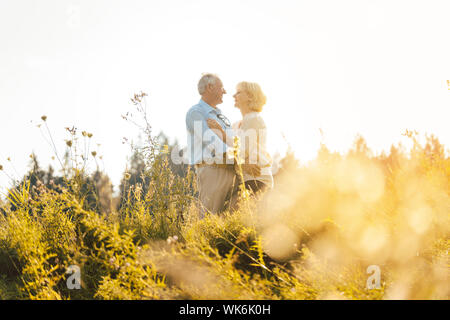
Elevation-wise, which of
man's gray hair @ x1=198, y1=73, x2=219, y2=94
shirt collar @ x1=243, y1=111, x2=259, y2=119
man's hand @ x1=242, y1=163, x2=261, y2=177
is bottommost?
man's hand @ x1=242, y1=163, x2=261, y2=177

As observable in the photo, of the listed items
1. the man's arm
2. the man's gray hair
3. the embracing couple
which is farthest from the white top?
the man's gray hair

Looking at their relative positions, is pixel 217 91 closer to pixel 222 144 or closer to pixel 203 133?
pixel 203 133

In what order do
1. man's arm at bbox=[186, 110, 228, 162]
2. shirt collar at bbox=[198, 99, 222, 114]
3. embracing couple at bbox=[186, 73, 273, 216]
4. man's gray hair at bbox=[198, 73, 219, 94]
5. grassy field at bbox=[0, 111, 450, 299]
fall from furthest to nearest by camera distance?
1. man's gray hair at bbox=[198, 73, 219, 94]
2. shirt collar at bbox=[198, 99, 222, 114]
3. embracing couple at bbox=[186, 73, 273, 216]
4. man's arm at bbox=[186, 110, 228, 162]
5. grassy field at bbox=[0, 111, 450, 299]

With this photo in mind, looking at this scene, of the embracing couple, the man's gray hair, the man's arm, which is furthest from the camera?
→ the man's gray hair

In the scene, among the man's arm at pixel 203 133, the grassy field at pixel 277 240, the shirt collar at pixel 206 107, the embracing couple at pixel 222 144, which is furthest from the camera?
the shirt collar at pixel 206 107

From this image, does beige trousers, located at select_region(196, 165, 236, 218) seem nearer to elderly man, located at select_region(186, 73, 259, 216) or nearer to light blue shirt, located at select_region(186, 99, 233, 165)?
elderly man, located at select_region(186, 73, 259, 216)

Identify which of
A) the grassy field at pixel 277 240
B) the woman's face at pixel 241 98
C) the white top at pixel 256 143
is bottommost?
the grassy field at pixel 277 240

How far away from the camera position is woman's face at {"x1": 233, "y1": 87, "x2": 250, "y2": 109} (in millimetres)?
4648

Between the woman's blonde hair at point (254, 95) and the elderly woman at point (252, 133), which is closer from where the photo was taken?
the elderly woman at point (252, 133)

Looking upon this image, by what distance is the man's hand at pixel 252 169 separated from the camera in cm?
434

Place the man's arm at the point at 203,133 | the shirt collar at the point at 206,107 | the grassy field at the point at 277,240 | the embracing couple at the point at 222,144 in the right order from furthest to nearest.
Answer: the shirt collar at the point at 206,107
the embracing couple at the point at 222,144
the man's arm at the point at 203,133
the grassy field at the point at 277,240

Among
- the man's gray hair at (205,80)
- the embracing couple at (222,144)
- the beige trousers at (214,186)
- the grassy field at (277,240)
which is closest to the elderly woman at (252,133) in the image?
the embracing couple at (222,144)

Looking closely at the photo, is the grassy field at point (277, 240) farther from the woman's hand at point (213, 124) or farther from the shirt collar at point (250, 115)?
the shirt collar at point (250, 115)
